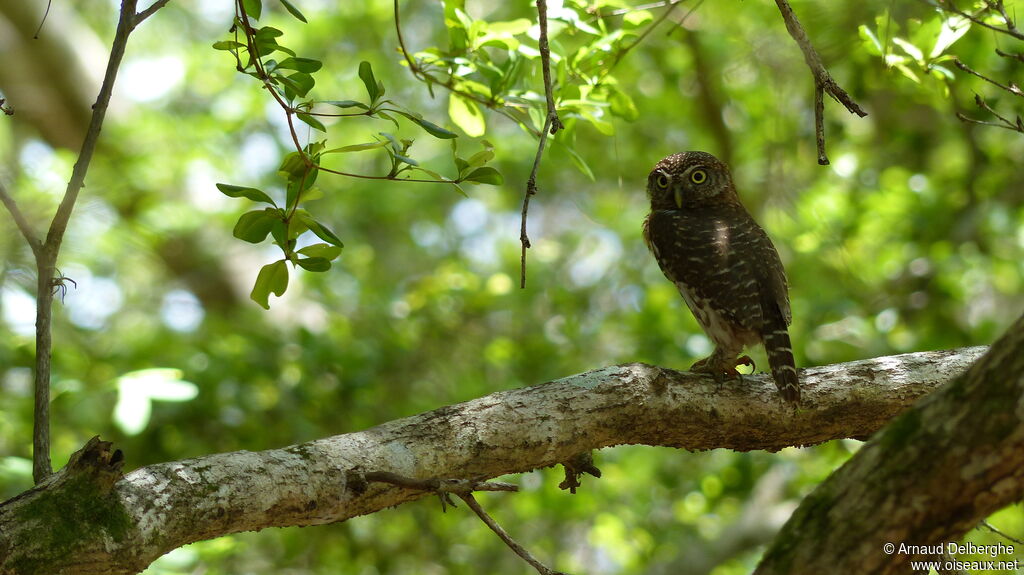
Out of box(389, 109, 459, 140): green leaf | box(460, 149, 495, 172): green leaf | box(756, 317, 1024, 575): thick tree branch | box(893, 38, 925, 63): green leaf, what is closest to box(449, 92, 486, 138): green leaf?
box(460, 149, 495, 172): green leaf

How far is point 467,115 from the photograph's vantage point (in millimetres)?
3551

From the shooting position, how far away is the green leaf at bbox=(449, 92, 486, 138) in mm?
3535

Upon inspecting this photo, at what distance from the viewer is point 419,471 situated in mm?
2752

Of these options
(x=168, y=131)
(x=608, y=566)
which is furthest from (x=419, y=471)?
(x=608, y=566)

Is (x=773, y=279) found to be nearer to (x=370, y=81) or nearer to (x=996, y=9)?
(x=996, y=9)

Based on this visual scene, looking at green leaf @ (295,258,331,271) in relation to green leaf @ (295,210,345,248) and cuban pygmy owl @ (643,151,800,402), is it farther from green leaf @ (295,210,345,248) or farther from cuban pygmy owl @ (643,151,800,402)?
cuban pygmy owl @ (643,151,800,402)

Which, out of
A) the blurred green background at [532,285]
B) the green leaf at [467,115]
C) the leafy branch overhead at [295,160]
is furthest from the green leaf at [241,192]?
the blurred green background at [532,285]

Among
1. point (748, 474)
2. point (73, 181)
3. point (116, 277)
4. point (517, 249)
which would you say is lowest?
point (73, 181)

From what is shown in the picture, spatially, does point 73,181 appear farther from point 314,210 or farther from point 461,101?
point 314,210

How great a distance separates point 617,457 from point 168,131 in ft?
16.7

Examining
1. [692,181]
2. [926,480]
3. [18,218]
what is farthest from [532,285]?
[926,480]

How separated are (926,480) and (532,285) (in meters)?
5.77

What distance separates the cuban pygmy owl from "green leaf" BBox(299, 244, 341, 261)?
1.65 meters

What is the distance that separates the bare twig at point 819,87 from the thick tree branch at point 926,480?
2.44ft
